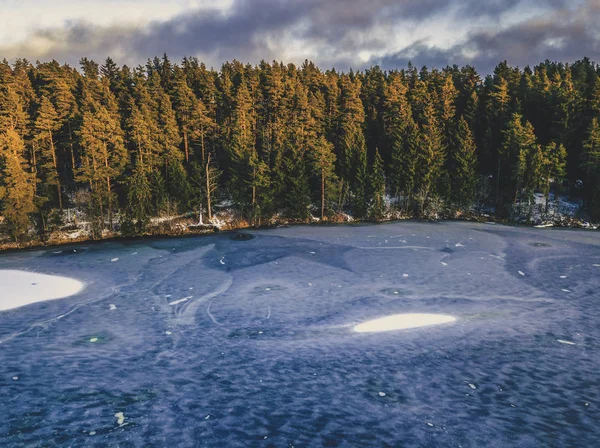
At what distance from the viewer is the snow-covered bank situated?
52.5ft

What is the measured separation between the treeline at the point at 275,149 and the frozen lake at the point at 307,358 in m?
21.9

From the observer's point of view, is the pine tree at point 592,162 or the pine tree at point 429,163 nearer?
the pine tree at point 592,162

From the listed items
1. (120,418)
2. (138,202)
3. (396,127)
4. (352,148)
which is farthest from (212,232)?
(396,127)

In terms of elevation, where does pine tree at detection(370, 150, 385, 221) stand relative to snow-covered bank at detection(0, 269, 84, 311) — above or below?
above

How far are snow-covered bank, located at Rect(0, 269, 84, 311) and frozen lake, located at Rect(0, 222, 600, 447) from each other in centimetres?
65

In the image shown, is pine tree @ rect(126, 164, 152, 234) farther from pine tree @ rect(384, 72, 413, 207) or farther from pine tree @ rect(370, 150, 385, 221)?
pine tree @ rect(384, 72, 413, 207)

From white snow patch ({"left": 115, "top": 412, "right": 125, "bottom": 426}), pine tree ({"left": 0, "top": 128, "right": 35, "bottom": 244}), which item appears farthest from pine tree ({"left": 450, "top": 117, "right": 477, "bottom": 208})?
pine tree ({"left": 0, "top": 128, "right": 35, "bottom": 244})

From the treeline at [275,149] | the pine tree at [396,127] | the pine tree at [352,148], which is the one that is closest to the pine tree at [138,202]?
the treeline at [275,149]

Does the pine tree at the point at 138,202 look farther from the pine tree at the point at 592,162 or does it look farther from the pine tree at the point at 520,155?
the pine tree at the point at 592,162

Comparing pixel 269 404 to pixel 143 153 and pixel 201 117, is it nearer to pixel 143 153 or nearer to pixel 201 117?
pixel 143 153

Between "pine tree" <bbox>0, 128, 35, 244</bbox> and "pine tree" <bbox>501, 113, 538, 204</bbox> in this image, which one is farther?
"pine tree" <bbox>501, 113, 538, 204</bbox>

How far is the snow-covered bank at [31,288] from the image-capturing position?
1600cm

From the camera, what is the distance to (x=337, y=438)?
668 cm

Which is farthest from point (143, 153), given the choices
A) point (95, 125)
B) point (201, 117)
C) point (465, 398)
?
point (465, 398)
